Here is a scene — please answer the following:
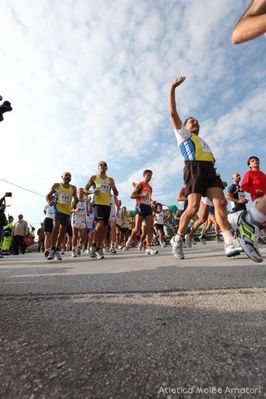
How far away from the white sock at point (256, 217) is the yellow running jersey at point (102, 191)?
4526mm

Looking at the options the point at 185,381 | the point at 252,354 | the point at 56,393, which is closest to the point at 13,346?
the point at 56,393

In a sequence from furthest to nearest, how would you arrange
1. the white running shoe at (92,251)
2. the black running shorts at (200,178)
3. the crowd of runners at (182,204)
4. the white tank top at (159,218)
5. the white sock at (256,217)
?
the white tank top at (159,218), the white running shoe at (92,251), the black running shorts at (200,178), the crowd of runners at (182,204), the white sock at (256,217)

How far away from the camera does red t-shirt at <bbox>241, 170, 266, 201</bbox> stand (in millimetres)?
5379

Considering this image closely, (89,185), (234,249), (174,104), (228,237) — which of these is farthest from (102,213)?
(234,249)

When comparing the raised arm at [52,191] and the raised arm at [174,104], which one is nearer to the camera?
the raised arm at [174,104]

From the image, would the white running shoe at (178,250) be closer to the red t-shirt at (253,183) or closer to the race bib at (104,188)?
the red t-shirt at (253,183)

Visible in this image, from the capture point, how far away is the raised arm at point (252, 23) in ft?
5.60

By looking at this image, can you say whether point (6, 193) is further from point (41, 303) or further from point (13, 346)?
point (13, 346)

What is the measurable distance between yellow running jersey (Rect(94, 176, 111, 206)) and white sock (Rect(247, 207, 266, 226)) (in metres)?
4.53

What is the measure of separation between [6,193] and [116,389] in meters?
9.91

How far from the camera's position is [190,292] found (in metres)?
1.98

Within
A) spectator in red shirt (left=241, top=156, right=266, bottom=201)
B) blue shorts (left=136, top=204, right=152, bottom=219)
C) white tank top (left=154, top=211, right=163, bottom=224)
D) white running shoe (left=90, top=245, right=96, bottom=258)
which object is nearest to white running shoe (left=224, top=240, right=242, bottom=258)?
spectator in red shirt (left=241, top=156, right=266, bottom=201)

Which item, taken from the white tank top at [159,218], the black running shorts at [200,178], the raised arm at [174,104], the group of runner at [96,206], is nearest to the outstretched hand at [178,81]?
the raised arm at [174,104]

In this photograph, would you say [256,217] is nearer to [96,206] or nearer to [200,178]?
[200,178]
